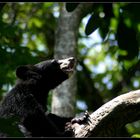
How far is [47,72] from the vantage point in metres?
7.31

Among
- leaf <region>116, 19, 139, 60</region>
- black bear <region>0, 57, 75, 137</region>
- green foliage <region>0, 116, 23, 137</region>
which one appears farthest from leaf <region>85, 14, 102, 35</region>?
black bear <region>0, 57, 75, 137</region>

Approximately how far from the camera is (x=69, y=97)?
8047mm

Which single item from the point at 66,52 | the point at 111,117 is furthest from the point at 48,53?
the point at 111,117

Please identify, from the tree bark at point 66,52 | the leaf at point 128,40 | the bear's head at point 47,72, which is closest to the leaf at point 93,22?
the leaf at point 128,40

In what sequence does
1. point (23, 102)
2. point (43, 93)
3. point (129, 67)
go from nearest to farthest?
1. point (129, 67)
2. point (23, 102)
3. point (43, 93)

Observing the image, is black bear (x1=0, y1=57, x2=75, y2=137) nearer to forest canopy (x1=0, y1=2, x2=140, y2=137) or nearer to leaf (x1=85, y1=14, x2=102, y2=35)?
forest canopy (x1=0, y1=2, x2=140, y2=137)

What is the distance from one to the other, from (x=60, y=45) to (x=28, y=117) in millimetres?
2756

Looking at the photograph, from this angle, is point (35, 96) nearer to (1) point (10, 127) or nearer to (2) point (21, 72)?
(2) point (21, 72)

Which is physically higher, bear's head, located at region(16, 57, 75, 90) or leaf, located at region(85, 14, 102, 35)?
leaf, located at region(85, 14, 102, 35)

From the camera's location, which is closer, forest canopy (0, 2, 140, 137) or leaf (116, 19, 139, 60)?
leaf (116, 19, 139, 60)

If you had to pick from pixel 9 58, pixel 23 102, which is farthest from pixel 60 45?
pixel 23 102

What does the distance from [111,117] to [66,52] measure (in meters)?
3.75

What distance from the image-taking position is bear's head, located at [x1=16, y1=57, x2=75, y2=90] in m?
6.89

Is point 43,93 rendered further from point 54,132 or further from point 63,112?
point 54,132
